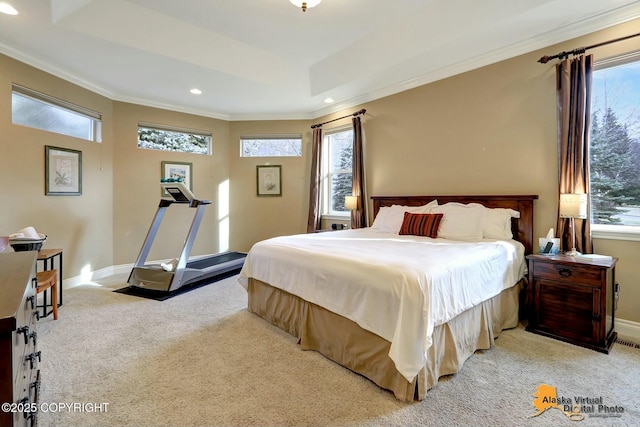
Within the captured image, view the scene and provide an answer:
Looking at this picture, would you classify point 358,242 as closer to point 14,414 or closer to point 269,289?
point 269,289

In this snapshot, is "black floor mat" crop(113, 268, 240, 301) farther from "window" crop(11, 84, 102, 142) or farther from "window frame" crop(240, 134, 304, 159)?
"window frame" crop(240, 134, 304, 159)

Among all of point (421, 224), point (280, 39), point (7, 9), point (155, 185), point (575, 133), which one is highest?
point (280, 39)

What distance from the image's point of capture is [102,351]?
7.86 ft

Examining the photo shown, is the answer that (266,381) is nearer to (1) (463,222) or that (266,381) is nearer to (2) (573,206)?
(1) (463,222)

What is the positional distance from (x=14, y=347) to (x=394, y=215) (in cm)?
360

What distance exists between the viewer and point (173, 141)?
5461mm

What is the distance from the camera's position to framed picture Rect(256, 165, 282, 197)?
19.5ft

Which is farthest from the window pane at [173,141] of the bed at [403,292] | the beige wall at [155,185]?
the bed at [403,292]

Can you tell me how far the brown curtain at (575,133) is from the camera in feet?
8.84

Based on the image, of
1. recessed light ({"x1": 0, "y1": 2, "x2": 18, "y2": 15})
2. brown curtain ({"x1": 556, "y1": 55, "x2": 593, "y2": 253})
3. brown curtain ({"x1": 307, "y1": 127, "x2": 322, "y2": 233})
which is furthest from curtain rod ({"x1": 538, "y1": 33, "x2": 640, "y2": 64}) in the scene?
recessed light ({"x1": 0, "y1": 2, "x2": 18, "y2": 15})

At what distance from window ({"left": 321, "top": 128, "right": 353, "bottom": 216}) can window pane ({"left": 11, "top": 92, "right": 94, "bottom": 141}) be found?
375 centimetres

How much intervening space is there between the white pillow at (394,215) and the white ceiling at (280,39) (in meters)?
1.73

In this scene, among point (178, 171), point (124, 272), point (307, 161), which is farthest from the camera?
point (307, 161)

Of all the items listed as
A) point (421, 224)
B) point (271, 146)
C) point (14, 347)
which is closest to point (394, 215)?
point (421, 224)
